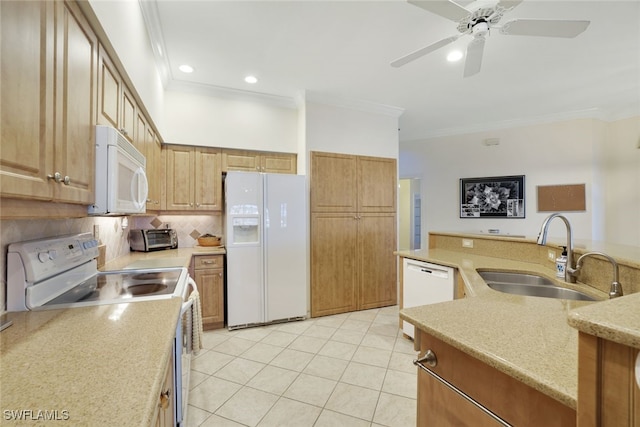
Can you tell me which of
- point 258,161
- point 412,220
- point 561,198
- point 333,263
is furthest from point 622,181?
point 258,161

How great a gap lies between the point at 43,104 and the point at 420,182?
509 centimetres

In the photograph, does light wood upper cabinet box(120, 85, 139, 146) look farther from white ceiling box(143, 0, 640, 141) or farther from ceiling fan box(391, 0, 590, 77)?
ceiling fan box(391, 0, 590, 77)

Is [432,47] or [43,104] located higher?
[432,47]

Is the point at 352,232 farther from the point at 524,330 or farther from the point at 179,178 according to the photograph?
the point at 524,330

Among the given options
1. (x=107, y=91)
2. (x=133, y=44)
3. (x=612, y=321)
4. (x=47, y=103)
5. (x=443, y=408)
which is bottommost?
(x=443, y=408)

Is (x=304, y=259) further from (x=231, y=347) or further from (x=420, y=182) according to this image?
(x=420, y=182)

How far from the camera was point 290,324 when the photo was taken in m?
3.18

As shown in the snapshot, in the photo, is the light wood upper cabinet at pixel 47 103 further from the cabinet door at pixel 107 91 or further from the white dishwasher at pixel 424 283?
the white dishwasher at pixel 424 283

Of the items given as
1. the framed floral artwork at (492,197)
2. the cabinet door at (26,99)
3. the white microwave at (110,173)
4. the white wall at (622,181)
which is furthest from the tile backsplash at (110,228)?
the white wall at (622,181)

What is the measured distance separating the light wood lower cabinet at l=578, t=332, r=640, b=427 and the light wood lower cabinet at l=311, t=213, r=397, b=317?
9.57 feet

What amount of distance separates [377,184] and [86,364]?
3401 millimetres

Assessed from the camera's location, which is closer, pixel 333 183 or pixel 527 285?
pixel 527 285

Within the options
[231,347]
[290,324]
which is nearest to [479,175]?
[290,324]

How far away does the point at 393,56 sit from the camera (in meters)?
2.62
